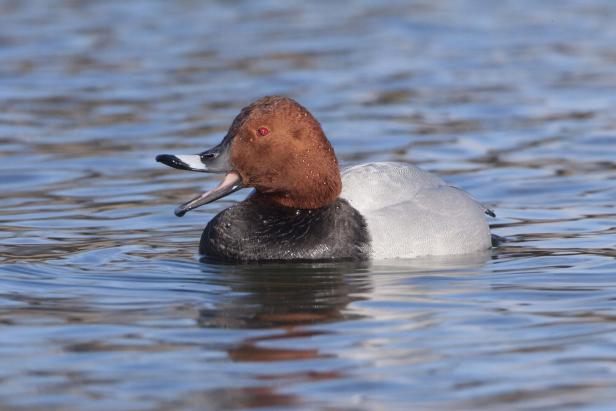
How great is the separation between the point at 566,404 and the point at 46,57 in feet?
39.8

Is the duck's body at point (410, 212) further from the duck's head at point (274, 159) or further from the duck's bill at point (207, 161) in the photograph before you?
the duck's bill at point (207, 161)

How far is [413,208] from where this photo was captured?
7699 mm

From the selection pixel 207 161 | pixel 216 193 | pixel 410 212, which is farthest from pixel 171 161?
pixel 410 212

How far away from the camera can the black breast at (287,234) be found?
293 inches

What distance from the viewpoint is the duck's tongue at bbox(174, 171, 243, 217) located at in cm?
735

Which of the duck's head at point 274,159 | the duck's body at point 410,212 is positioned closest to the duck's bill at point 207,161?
the duck's head at point 274,159

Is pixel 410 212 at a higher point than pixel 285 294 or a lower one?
higher

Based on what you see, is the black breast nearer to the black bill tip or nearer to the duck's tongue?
the duck's tongue

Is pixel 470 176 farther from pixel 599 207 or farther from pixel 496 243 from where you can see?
pixel 496 243

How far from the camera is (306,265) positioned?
7.39 metres

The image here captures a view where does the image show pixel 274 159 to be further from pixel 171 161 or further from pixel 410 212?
pixel 410 212

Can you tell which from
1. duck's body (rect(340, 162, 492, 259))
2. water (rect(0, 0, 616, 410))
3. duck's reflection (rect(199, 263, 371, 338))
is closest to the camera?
water (rect(0, 0, 616, 410))

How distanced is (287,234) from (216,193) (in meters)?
0.46

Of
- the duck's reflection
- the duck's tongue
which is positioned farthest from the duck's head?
the duck's reflection
